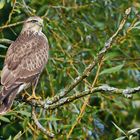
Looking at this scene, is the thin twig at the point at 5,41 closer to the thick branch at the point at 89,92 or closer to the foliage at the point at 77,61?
the foliage at the point at 77,61

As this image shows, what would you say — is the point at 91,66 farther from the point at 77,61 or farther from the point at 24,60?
the point at 77,61

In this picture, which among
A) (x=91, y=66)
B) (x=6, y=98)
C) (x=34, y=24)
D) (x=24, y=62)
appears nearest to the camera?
(x=91, y=66)

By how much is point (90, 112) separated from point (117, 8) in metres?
1.78

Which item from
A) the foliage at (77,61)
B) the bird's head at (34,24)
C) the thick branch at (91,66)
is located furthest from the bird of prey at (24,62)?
the thick branch at (91,66)

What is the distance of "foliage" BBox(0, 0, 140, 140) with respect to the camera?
23.1ft

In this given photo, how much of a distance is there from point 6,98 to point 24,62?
63 centimetres

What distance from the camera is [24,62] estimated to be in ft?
23.3

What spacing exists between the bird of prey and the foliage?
0.12 metres

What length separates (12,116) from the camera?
7145mm

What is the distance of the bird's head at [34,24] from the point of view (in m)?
7.35

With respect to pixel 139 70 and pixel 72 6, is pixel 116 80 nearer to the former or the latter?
pixel 139 70

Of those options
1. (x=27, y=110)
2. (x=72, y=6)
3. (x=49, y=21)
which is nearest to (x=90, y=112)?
(x=27, y=110)

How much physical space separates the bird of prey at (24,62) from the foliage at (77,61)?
117 mm

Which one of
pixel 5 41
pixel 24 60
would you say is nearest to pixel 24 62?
pixel 24 60
